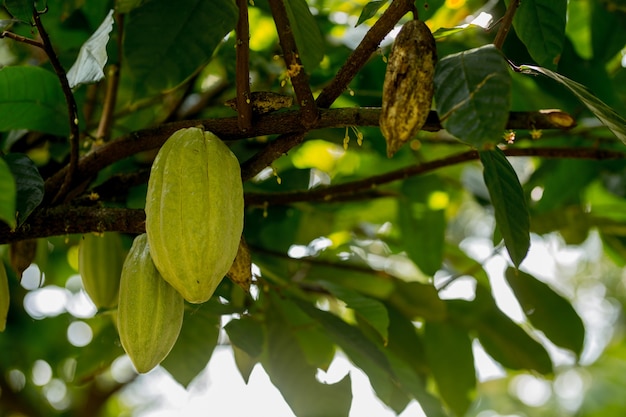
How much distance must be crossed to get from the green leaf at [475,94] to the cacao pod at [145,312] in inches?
16.4

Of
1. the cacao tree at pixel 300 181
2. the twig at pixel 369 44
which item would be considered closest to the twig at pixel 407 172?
the cacao tree at pixel 300 181

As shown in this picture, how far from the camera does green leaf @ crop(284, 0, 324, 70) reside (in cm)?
93

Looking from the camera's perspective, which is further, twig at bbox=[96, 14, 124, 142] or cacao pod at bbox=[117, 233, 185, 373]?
twig at bbox=[96, 14, 124, 142]

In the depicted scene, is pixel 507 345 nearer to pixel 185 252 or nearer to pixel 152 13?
pixel 185 252

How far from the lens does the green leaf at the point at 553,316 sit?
1539 millimetres

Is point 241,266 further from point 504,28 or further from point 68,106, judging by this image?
point 504,28

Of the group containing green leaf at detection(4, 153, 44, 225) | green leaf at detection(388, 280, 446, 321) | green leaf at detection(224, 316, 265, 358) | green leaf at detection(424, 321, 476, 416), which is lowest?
green leaf at detection(424, 321, 476, 416)

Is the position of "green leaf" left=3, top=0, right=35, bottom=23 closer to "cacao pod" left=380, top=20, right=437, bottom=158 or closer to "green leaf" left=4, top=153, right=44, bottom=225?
"green leaf" left=4, top=153, right=44, bottom=225

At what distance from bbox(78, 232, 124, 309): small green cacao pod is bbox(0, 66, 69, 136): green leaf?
0.18m

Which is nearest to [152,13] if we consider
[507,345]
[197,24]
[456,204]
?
[197,24]

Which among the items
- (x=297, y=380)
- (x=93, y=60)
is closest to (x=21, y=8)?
(x=93, y=60)

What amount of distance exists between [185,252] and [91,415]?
1.55 metres

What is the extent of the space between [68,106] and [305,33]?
0.33 m

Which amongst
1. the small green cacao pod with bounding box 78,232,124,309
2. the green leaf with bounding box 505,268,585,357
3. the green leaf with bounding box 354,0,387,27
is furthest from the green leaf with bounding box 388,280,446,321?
the green leaf with bounding box 354,0,387,27
